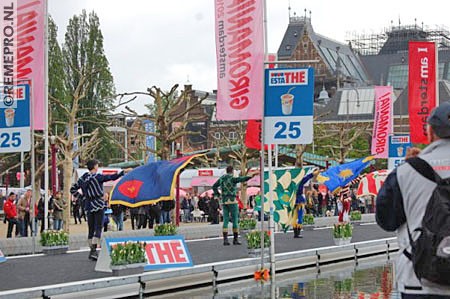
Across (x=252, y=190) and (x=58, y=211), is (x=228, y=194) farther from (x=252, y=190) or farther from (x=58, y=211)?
(x=252, y=190)

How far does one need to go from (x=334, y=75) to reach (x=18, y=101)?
115261mm

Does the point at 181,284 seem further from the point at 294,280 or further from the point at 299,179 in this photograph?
the point at 299,179

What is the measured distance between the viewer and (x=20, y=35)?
22.5m

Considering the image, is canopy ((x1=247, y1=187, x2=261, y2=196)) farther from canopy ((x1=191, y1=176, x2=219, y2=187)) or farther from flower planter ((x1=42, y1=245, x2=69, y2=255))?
flower planter ((x1=42, y1=245, x2=69, y2=255))

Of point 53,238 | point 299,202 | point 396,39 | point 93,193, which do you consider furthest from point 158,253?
point 396,39

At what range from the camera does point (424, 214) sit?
219 inches

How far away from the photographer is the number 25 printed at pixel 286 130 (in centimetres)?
1412

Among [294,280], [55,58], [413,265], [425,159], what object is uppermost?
[55,58]

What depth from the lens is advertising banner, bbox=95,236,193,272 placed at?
15266 mm

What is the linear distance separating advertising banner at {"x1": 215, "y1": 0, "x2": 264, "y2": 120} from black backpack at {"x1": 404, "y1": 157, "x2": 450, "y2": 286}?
38.7 feet

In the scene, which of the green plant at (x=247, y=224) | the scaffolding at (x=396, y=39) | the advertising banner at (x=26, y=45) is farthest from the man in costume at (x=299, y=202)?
the scaffolding at (x=396, y=39)

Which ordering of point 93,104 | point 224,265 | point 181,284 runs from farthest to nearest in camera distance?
1. point 93,104
2. point 224,265
3. point 181,284

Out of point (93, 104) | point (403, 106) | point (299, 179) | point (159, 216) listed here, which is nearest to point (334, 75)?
point (403, 106)

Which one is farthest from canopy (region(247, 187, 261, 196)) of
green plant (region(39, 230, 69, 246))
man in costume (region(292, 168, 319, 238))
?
green plant (region(39, 230, 69, 246))
